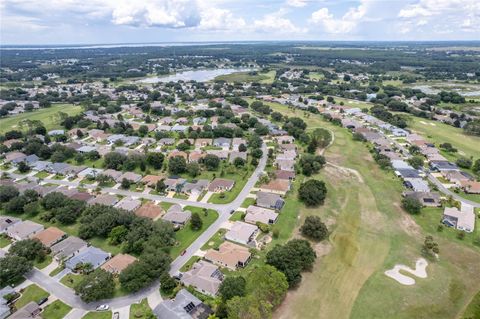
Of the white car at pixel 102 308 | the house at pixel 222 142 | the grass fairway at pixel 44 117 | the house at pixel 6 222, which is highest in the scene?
the grass fairway at pixel 44 117

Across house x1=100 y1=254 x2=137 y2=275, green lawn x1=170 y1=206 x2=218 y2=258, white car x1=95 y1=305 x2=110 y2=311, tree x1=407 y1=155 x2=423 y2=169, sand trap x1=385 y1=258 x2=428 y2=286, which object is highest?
tree x1=407 y1=155 x2=423 y2=169

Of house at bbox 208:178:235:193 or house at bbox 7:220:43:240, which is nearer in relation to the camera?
house at bbox 7:220:43:240

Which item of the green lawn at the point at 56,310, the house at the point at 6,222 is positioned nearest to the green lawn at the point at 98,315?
the green lawn at the point at 56,310

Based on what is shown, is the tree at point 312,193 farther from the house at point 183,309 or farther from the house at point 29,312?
the house at point 29,312

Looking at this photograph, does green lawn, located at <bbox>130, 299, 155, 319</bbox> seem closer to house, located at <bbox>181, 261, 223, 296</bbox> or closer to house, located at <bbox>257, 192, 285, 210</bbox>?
house, located at <bbox>181, 261, 223, 296</bbox>

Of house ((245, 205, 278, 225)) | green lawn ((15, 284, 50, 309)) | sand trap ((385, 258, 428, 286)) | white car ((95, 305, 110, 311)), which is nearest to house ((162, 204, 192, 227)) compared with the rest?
house ((245, 205, 278, 225))

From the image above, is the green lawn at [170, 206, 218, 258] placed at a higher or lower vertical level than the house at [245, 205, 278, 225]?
lower

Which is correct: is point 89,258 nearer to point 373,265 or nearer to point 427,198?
point 373,265

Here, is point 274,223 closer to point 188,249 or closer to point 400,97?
point 188,249
